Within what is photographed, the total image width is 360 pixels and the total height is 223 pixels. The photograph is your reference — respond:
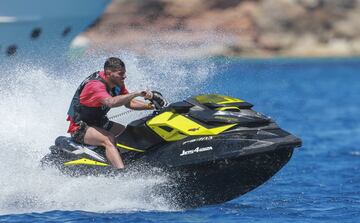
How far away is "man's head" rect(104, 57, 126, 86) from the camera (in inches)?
342

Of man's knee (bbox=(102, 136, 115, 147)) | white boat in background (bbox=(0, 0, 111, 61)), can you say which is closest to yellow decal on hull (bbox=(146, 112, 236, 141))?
man's knee (bbox=(102, 136, 115, 147))

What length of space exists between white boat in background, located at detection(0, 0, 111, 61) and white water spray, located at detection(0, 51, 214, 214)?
801 cm

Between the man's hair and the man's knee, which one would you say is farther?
the man's knee

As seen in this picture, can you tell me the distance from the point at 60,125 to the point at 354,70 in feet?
162

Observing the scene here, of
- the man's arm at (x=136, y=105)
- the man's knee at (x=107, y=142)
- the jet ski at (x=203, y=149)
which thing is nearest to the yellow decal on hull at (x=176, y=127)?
the jet ski at (x=203, y=149)

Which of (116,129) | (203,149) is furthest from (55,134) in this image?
(203,149)

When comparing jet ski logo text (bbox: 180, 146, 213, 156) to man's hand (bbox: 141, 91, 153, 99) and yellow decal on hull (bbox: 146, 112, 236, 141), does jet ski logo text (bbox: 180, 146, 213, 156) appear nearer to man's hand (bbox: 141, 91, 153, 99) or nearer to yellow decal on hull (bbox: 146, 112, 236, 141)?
yellow decal on hull (bbox: 146, 112, 236, 141)

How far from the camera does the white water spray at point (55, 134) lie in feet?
28.9

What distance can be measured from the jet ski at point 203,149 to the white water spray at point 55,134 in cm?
19

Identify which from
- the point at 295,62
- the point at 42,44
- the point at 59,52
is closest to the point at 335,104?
the point at 42,44

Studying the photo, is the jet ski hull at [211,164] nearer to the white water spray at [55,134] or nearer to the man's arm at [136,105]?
the white water spray at [55,134]

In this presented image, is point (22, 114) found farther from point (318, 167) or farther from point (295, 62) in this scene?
point (295, 62)

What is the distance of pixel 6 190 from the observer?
928 centimetres

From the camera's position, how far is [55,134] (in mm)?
10422
